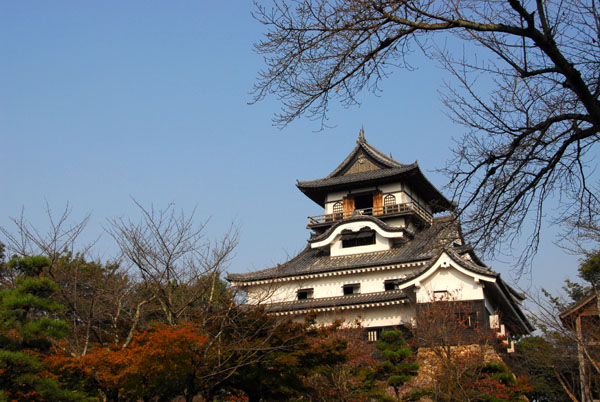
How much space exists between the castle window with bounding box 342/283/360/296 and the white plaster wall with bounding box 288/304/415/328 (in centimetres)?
156

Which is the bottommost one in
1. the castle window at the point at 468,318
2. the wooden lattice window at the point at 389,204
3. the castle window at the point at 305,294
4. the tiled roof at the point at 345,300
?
the castle window at the point at 468,318

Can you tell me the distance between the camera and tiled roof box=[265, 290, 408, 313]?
24.7 meters

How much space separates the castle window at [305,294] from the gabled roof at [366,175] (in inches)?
254

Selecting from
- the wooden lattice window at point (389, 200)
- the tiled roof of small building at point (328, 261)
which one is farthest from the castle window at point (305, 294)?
the wooden lattice window at point (389, 200)

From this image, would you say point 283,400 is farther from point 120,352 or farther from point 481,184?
point 481,184

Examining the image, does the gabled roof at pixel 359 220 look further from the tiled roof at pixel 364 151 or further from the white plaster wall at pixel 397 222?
the tiled roof at pixel 364 151

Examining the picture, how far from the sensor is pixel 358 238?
2895 cm

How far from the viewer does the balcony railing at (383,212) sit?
2934cm

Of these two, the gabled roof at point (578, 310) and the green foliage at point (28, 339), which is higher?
the gabled roof at point (578, 310)

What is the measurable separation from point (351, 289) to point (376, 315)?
2.21 m

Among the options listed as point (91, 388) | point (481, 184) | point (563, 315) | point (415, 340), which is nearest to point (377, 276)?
point (415, 340)

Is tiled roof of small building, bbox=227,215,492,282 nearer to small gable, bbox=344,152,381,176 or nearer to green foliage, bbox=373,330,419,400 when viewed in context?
small gable, bbox=344,152,381,176

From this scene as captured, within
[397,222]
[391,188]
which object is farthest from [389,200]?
[397,222]

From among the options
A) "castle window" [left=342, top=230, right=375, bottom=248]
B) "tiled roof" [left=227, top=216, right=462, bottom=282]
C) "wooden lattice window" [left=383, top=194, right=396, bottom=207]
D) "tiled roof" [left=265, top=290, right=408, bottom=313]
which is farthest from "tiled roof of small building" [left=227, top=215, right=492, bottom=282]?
"wooden lattice window" [left=383, top=194, right=396, bottom=207]
